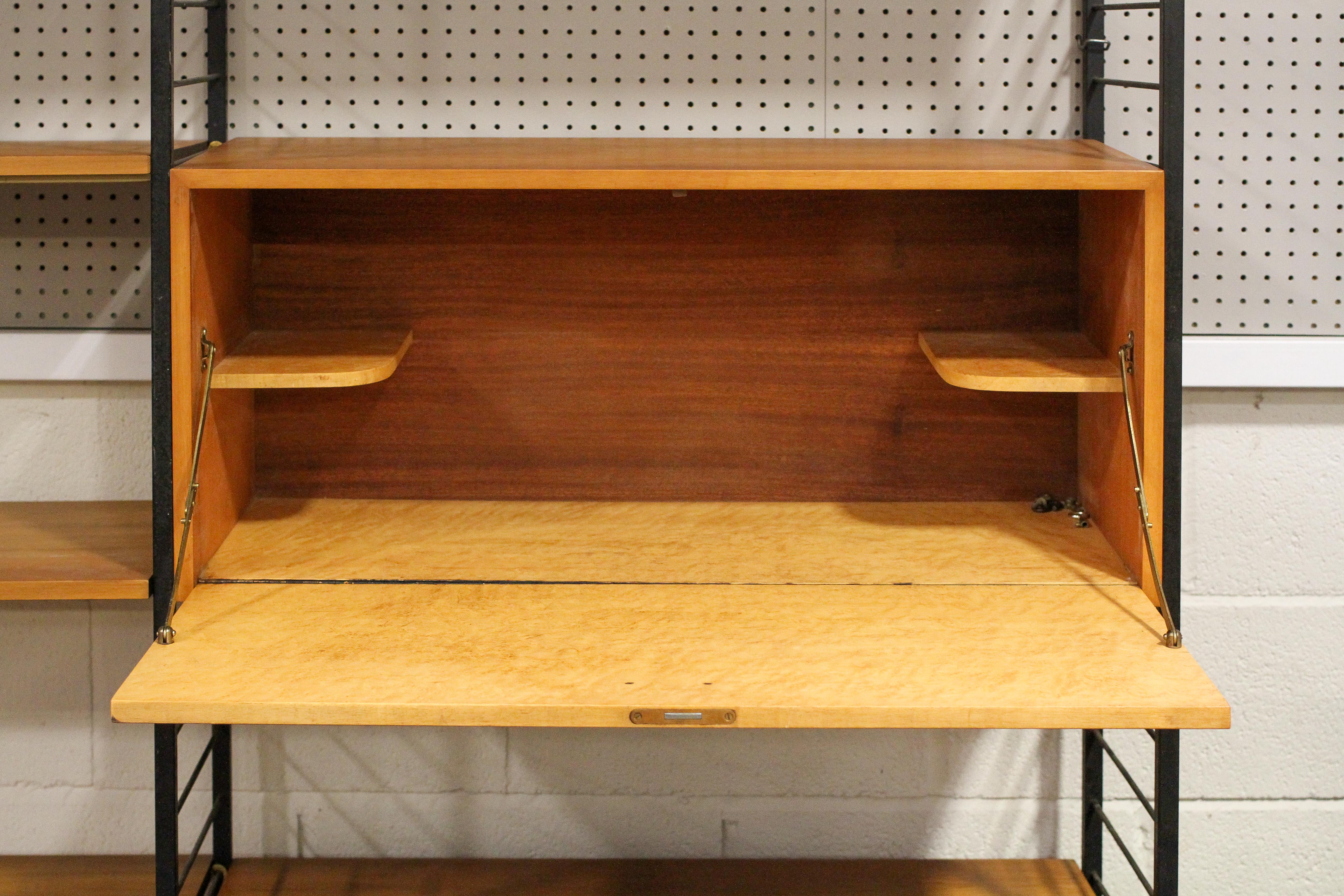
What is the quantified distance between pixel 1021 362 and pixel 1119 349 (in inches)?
5.1

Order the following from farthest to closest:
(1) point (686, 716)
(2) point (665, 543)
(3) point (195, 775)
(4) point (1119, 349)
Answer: (3) point (195, 775)
(2) point (665, 543)
(4) point (1119, 349)
(1) point (686, 716)

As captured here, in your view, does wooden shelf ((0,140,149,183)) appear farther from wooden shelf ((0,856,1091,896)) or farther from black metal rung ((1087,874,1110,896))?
black metal rung ((1087,874,1110,896))

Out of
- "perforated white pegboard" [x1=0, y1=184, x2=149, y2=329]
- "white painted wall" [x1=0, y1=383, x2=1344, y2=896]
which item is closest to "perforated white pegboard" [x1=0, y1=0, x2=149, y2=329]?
"perforated white pegboard" [x1=0, y1=184, x2=149, y2=329]

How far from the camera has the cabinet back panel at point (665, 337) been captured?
71.9 inches

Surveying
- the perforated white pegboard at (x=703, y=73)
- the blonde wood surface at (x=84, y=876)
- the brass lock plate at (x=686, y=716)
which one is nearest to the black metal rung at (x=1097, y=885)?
the brass lock plate at (x=686, y=716)

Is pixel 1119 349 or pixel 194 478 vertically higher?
pixel 1119 349

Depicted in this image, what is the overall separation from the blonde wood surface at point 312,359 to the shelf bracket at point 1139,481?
3.23 ft

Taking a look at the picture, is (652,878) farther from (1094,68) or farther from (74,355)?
(1094,68)

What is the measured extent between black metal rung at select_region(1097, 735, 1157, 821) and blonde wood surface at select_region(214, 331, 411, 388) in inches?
47.7

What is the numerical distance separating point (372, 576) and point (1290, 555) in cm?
156

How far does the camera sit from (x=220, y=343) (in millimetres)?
1619

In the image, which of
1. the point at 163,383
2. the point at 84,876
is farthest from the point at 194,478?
the point at 84,876

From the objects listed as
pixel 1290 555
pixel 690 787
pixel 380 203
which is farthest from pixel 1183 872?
pixel 380 203

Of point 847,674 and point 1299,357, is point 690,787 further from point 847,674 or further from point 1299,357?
point 1299,357
